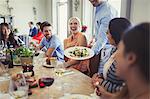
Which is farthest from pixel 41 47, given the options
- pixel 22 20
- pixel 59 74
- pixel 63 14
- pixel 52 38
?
pixel 22 20

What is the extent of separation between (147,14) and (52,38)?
1449 mm

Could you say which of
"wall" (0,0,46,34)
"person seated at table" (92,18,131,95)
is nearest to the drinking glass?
"person seated at table" (92,18,131,95)

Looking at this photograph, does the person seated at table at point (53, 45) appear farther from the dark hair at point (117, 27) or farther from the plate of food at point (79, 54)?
the dark hair at point (117, 27)

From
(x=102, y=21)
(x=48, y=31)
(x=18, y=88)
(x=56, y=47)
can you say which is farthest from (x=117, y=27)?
(x=48, y=31)

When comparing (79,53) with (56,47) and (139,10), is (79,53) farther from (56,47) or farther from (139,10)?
(139,10)

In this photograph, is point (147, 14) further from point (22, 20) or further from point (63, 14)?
point (22, 20)

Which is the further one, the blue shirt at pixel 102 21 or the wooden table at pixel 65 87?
the blue shirt at pixel 102 21

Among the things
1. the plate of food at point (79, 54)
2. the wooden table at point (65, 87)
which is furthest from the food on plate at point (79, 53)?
the wooden table at point (65, 87)

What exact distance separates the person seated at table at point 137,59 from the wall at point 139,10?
6.64ft

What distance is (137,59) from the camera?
2.08 feet

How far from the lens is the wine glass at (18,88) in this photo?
138cm

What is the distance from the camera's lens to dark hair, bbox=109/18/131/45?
4.95ft

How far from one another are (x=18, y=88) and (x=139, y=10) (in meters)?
1.99

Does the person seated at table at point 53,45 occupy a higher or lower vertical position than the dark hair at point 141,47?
lower
